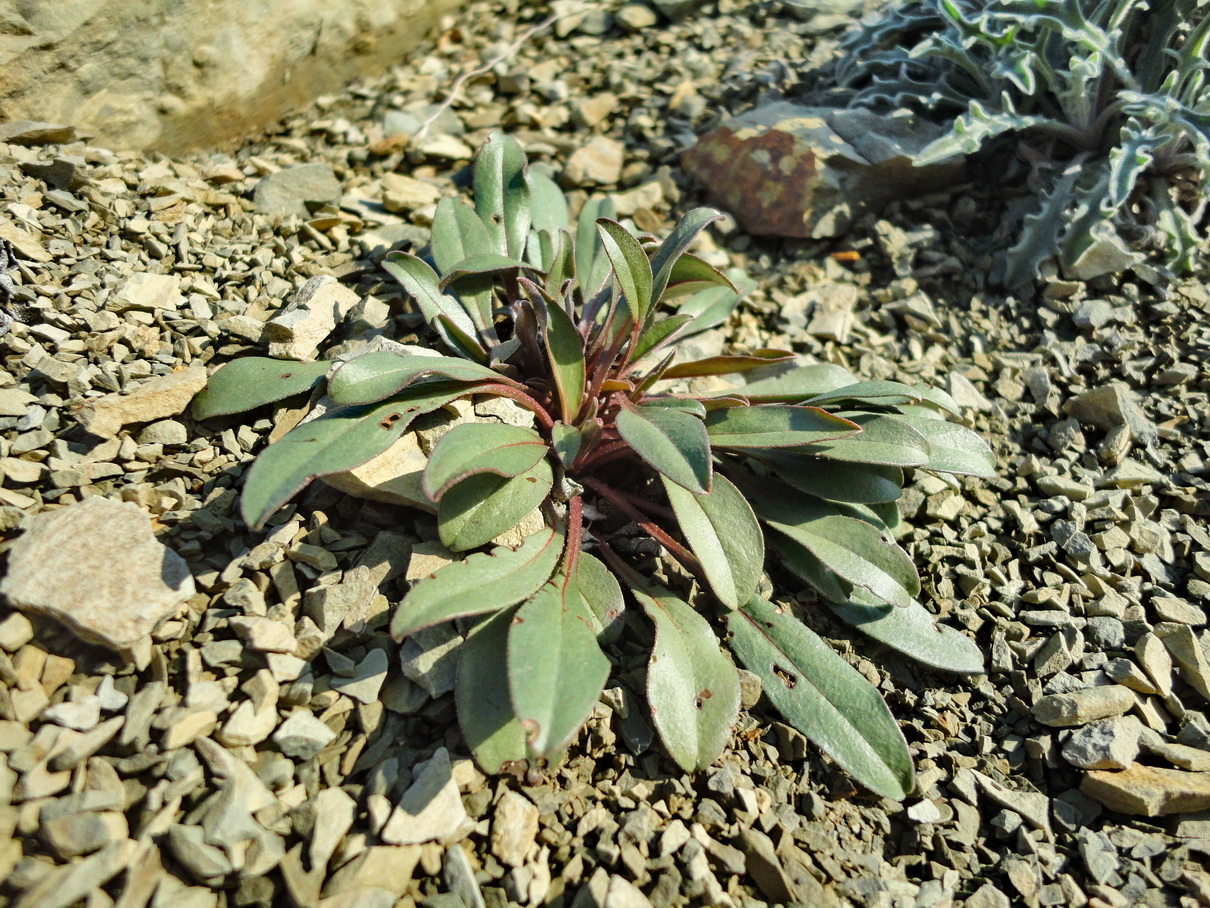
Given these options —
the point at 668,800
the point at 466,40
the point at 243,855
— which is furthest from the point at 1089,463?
the point at 466,40

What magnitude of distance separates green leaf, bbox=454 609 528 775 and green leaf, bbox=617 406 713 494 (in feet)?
1.56

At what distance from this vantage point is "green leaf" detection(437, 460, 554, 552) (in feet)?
6.11

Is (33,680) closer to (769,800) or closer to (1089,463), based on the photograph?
(769,800)

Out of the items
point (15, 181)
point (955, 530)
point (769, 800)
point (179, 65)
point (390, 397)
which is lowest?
point (769, 800)

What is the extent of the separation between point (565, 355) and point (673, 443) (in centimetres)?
48

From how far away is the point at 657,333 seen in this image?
2359 millimetres

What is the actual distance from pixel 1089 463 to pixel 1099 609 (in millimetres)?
550

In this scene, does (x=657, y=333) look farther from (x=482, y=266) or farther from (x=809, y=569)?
(x=809, y=569)

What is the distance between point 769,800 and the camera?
1.81 m

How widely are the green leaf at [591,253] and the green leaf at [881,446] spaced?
0.92 m

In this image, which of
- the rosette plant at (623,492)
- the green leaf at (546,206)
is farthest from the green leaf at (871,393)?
the green leaf at (546,206)

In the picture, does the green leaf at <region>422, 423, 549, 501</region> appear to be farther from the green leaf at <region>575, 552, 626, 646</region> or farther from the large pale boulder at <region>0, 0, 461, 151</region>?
the large pale boulder at <region>0, 0, 461, 151</region>

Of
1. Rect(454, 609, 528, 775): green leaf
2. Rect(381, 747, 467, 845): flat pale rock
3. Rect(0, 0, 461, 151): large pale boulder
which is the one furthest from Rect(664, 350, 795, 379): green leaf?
Rect(0, 0, 461, 151): large pale boulder

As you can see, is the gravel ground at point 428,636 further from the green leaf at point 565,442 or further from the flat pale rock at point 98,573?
the green leaf at point 565,442
